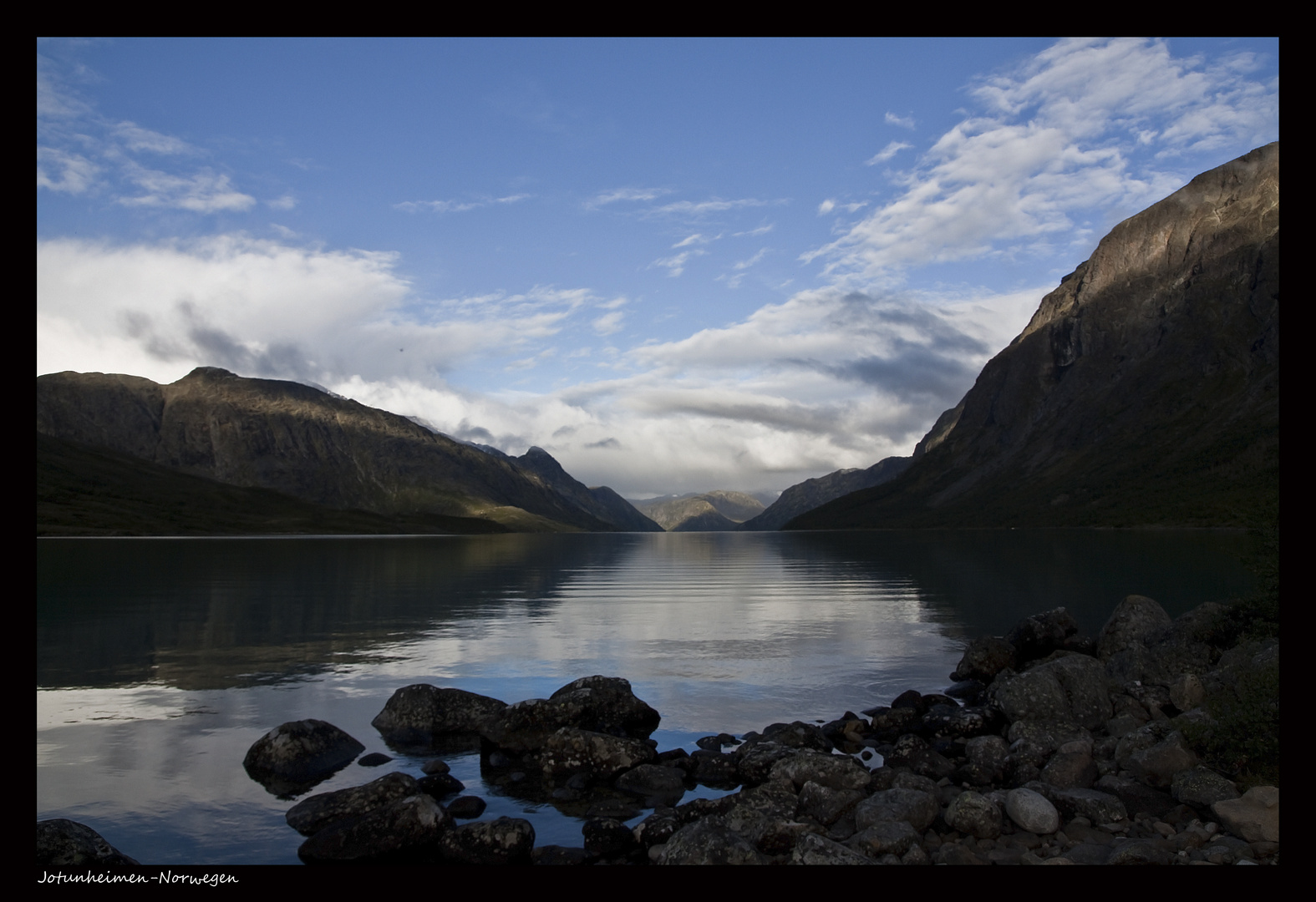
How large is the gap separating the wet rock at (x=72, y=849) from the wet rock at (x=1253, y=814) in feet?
65.5

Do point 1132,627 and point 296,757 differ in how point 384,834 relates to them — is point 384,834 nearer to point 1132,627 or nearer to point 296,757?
point 296,757

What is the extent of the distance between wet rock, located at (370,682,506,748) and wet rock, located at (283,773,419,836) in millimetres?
5606

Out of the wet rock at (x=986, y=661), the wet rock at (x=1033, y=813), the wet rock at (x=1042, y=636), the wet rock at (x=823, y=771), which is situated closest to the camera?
the wet rock at (x=1033, y=813)

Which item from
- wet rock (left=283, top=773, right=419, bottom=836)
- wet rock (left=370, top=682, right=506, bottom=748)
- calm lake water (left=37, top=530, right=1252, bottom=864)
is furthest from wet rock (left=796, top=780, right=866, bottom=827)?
wet rock (left=370, top=682, right=506, bottom=748)

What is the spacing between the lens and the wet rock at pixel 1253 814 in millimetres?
13281

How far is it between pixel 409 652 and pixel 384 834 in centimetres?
2194

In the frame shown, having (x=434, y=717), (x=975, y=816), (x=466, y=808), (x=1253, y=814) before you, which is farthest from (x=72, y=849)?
(x=1253, y=814)

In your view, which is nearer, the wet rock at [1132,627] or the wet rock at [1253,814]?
the wet rock at [1253,814]

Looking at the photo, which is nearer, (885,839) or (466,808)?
(885,839)

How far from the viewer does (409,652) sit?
35594mm

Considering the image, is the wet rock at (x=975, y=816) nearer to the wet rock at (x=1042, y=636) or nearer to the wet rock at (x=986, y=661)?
the wet rock at (x=986, y=661)

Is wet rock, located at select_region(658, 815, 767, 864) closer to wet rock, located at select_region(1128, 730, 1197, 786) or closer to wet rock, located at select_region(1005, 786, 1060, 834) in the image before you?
wet rock, located at select_region(1005, 786, 1060, 834)

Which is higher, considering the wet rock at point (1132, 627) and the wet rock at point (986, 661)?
the wet rock at point (1132, 627)

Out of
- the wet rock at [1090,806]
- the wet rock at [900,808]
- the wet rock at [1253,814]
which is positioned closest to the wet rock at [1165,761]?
the wet rock at [1090,806]
